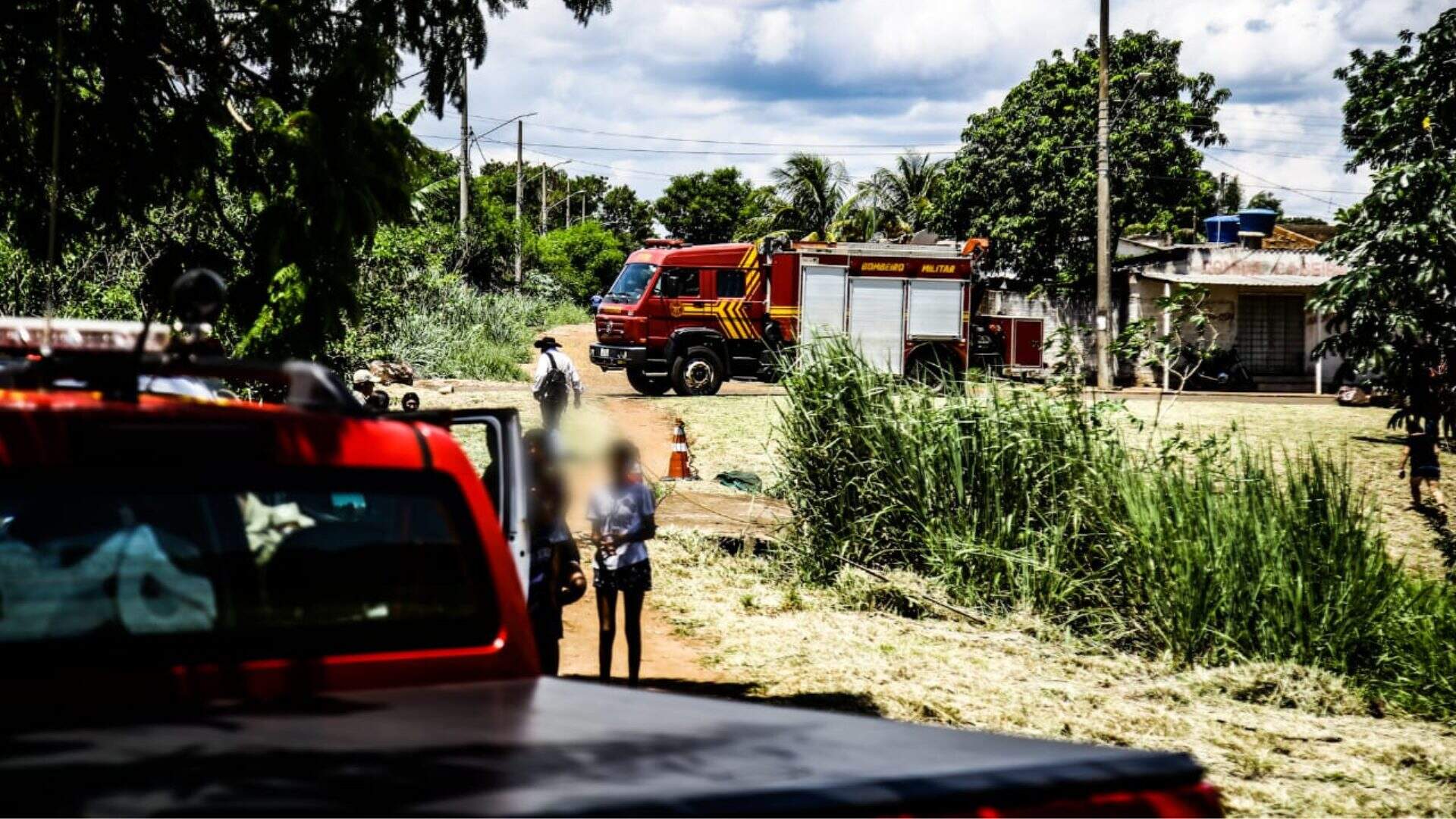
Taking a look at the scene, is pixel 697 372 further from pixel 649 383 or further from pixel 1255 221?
pixel 1255 221

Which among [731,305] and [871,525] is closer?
[871,525]

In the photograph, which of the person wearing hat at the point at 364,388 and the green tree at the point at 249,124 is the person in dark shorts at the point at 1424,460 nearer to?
the person wearing hat at the point at 364,388

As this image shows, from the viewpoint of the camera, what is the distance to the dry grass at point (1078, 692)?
671 cm

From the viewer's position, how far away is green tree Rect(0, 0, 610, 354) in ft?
21.8

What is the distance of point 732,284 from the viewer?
83.8ft

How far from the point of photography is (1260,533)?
9.42m

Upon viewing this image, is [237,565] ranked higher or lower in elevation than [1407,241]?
lower

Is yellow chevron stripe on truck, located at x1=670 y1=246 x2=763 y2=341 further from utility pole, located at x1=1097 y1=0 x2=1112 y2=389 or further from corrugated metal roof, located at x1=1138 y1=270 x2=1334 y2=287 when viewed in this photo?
corrugated metal roof, located at x1=1138 y1=270 x2=1334 y2=287

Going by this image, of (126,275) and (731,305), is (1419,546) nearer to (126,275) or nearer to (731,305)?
(731,305)

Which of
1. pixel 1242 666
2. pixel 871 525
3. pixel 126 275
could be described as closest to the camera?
pixel 1242 666

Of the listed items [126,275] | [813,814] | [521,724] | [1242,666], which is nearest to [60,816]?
[521,724]

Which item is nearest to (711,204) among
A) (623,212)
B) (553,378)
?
(623,212)

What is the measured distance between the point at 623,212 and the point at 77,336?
7915 cm

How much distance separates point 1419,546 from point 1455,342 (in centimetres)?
802
